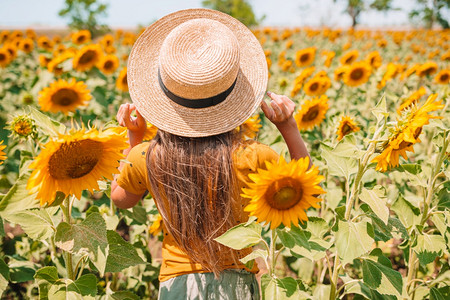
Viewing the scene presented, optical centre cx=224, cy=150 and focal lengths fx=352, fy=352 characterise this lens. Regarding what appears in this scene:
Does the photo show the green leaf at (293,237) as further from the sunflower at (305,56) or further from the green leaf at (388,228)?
the sunflower at (305,56)

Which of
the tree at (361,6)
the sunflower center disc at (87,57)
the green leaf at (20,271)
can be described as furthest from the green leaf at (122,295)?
the tree at (361,6)

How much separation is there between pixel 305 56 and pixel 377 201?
425 cm

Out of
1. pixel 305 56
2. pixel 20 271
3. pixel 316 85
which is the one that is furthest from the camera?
pixel 305 56

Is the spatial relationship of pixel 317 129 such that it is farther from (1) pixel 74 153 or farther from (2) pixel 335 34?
(2) pixel 335 34

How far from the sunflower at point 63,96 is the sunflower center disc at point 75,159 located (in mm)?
1849

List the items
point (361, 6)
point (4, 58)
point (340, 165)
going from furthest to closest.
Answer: point (361, 6) < point (4, 58) < point (340, 165)

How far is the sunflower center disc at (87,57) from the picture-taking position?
3827 millimetres

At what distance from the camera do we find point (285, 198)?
1.14m

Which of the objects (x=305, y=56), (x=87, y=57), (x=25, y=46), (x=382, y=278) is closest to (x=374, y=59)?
(x=305, y=56)

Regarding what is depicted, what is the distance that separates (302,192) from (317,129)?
2.24m

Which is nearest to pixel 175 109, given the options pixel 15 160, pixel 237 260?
pixel 237 260

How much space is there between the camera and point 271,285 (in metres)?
1.30

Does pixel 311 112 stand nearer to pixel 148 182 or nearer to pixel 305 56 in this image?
pixel 148 182

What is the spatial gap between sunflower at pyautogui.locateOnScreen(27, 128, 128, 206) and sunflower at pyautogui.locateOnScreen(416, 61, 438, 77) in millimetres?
4140
